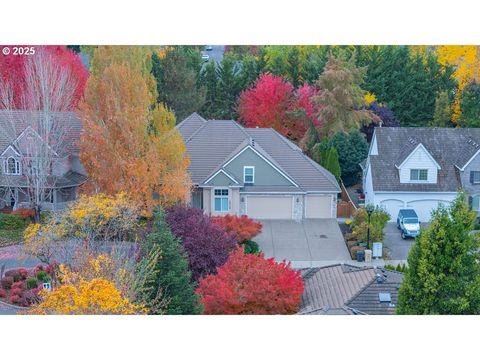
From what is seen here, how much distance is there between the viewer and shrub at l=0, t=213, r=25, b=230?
38.0 meters

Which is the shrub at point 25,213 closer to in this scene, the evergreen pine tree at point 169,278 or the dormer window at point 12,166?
the dormer window at point 12,166

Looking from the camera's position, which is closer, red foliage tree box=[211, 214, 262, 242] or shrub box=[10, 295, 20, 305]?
shrub box=[10, 295, 20, 305]

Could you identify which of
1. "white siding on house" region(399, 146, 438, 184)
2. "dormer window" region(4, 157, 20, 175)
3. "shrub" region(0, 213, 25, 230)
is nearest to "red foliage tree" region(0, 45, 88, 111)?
"dormer window" region(4, 157, 20, 175)

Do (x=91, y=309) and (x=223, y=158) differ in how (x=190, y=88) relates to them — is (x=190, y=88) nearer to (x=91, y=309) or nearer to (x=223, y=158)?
(x=223, y=158)

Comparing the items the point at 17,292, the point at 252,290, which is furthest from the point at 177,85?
the point at 252,290

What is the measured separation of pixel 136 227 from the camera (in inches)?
1384

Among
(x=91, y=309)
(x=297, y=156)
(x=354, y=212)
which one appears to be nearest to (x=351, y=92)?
(x=297, y=156)

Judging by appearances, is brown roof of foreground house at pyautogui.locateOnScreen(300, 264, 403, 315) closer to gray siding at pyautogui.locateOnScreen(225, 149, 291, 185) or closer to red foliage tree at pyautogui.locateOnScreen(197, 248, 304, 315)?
red foliage tree at pyautogui.locateOnScreen(197, 248, 304, 315)

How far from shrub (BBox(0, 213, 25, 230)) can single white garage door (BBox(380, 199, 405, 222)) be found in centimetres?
1693

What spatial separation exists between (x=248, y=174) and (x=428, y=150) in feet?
29.0

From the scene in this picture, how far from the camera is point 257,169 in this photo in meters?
40.9

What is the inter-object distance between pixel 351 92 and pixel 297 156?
934 centimetres

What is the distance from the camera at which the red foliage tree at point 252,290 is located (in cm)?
2834

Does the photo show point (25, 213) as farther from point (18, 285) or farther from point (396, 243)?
point (396, 243)
